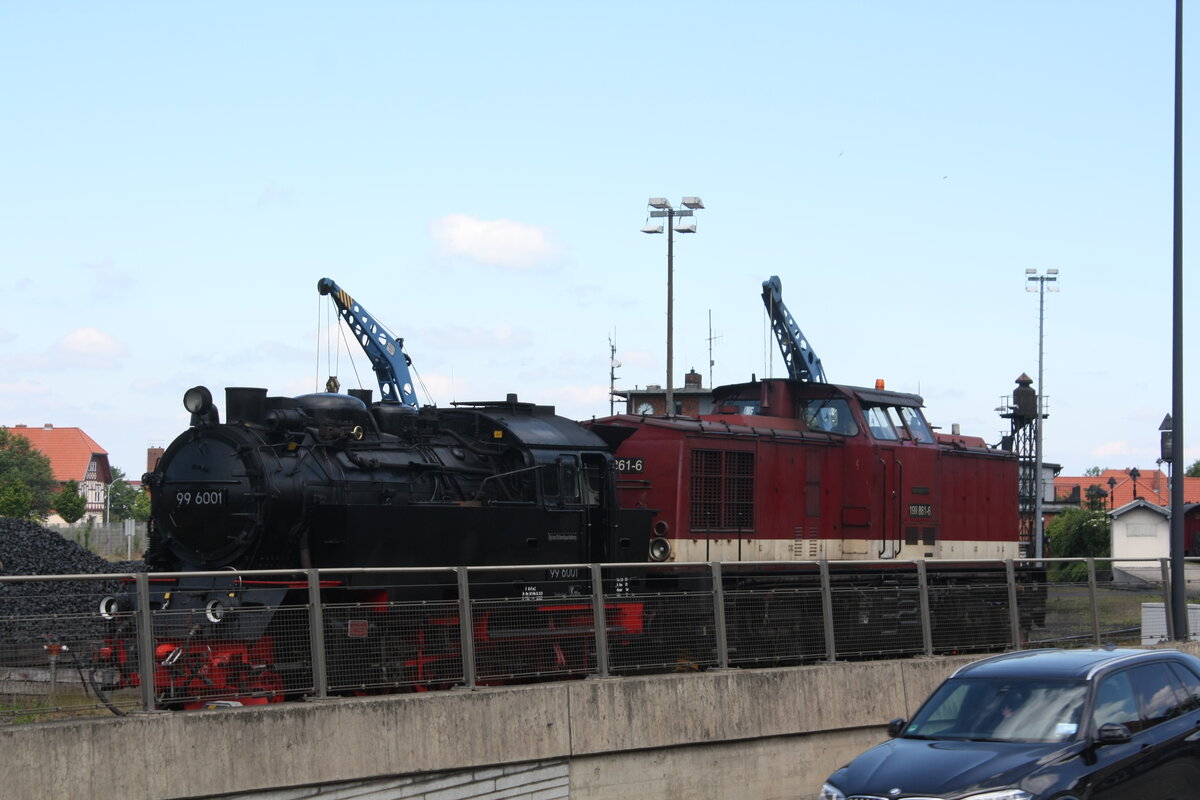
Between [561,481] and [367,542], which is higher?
[561,481]

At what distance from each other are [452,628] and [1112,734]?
17.5 ft

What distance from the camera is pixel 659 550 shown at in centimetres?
1842

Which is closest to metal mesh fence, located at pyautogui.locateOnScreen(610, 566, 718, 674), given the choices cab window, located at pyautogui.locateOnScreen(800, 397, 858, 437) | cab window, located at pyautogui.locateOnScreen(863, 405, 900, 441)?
cab window, located at pyautogui.locateOnScreen(800, 397, 858, 437)

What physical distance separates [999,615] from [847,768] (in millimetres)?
7385

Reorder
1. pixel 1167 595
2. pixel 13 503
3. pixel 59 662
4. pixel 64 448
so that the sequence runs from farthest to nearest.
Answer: pixel 64 448 < pixel 13 503 < pixel 1167 595 < pixel 59 662

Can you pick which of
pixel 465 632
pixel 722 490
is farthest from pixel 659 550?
pixel 465 632

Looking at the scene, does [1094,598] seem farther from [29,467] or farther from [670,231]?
[29,467]

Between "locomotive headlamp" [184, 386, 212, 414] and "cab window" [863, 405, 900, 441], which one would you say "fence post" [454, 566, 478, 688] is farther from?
"cab window" [863, 405, 900, 441]

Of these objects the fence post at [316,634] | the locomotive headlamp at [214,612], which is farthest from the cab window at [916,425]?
the locomotive headlamp at [214,612]

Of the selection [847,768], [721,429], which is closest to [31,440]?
[721,429]

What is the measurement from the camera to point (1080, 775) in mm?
9086

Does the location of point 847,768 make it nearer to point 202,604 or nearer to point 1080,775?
point 1080,775

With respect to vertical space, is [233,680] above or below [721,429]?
below

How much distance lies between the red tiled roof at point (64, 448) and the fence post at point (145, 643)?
12309cm
